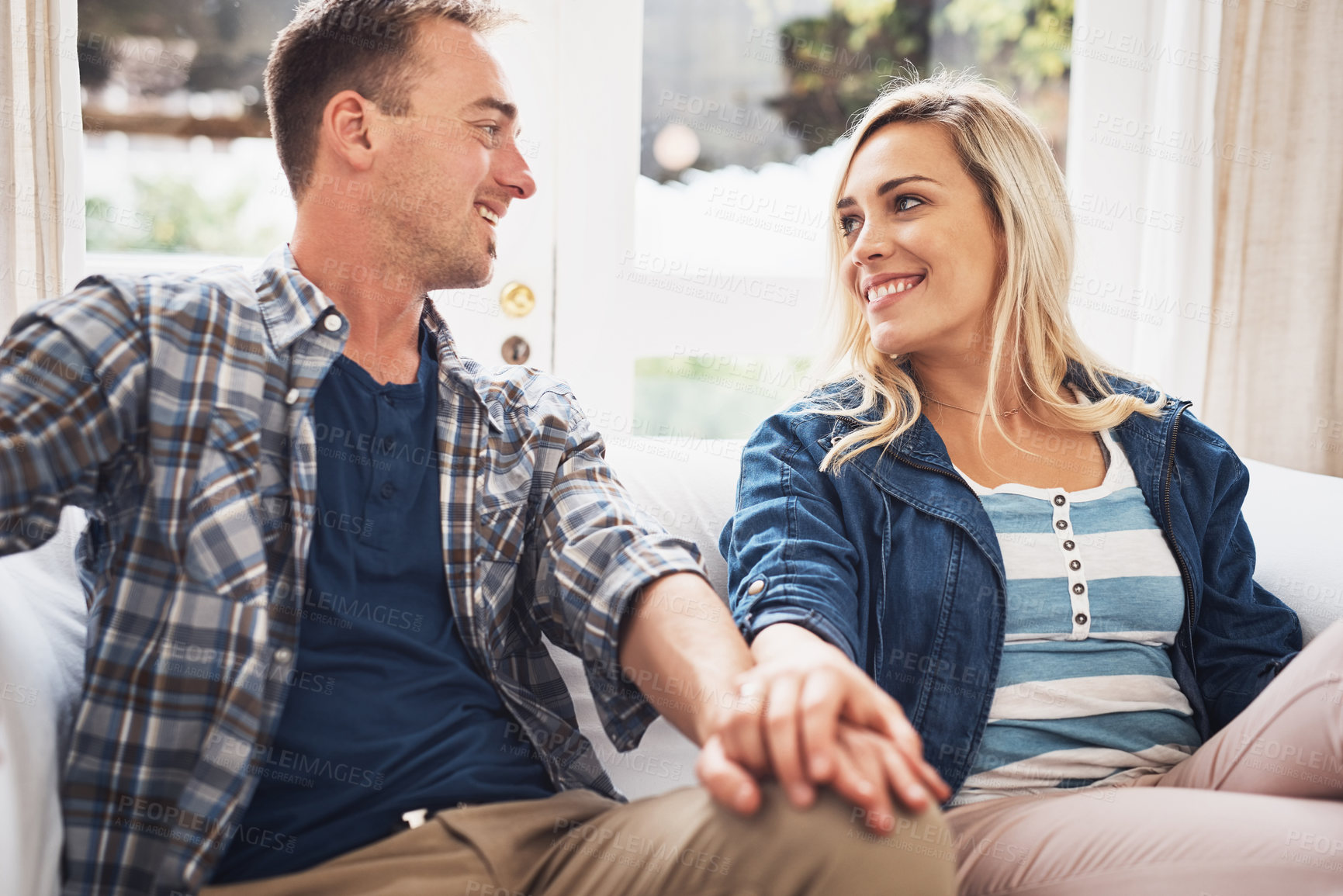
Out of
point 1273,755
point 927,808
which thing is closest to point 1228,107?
point 1273,755

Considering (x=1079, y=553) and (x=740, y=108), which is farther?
(x=740, y=108)

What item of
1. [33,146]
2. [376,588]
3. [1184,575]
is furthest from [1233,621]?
[33,146]

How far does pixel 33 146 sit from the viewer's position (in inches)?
60.7

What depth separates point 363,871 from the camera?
94 cm

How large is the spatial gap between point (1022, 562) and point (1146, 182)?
1336 mm

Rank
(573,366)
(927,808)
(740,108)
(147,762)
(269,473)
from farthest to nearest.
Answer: (740,108) → (573,366) → (269,473) → (147,762) → (927,808)

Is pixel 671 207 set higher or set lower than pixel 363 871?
higher

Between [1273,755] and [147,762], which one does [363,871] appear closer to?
[147,762]

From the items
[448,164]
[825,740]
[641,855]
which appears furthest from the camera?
[448,164]

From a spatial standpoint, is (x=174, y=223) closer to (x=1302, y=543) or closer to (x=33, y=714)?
(x=33, y=714)

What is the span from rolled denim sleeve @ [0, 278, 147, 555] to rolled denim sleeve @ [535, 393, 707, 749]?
43cm

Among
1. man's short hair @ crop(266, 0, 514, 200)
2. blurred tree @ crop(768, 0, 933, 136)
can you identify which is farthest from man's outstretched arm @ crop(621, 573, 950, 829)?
blurred tree @ crop(768, 0, 933, 136)

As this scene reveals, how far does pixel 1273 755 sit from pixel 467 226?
1.05m

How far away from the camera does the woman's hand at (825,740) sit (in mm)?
685
